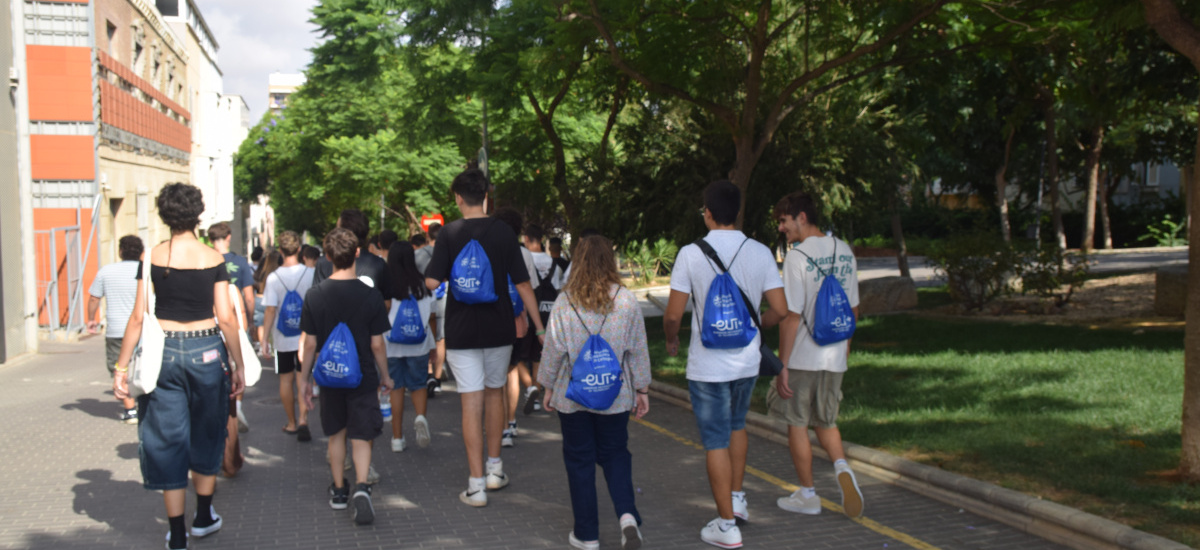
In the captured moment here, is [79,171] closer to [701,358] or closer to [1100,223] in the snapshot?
[701,358]

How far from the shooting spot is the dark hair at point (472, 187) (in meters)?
6.27

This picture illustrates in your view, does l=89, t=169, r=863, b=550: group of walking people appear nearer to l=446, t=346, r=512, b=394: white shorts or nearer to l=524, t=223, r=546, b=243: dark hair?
l=446, t=346, r=512, b=394: white shorts

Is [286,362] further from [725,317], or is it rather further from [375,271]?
[725,317]

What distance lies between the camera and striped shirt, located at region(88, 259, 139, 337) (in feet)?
28.5

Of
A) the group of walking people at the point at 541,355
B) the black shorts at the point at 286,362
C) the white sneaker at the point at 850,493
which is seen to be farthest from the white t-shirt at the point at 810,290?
the black shorts at the point at 286,362

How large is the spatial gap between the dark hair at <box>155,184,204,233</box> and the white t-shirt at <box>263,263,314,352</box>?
3.10m

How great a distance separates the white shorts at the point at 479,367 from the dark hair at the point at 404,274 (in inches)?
64.2

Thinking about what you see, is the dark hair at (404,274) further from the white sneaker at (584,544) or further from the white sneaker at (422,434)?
the white sneaker at (584,544)

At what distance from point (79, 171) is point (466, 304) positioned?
18083 mm

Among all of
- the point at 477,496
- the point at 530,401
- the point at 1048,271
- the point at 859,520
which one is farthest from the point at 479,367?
the point at 1048,271

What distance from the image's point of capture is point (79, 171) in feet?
68.4

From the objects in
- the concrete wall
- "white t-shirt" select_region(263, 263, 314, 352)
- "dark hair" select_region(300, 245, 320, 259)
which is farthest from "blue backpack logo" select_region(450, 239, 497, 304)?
the concrete wall

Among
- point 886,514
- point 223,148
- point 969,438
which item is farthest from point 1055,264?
point 223,148

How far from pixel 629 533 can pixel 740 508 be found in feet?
2.67
